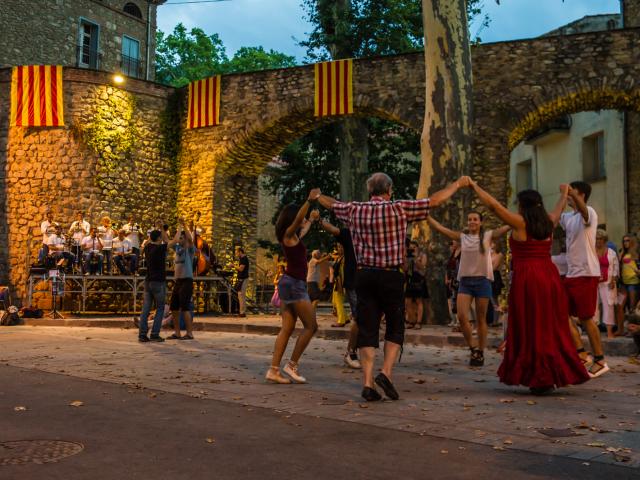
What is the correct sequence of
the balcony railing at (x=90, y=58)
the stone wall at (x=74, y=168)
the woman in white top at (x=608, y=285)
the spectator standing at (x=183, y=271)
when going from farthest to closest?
the balcony railing at (x=90, y=58) → the stone wall at (x=74, y=168) → the spectator standing at (x=183, y=271) → the woman in white top at (x=608, y=285)

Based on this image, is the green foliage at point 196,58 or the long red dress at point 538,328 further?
the green foliage at point 196,58

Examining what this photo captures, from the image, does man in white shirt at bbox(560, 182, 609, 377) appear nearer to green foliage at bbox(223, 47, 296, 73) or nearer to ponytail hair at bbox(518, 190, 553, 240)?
ponytail hair at bbox(518, 190, 553, 240)

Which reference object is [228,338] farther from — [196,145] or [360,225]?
[196,145]

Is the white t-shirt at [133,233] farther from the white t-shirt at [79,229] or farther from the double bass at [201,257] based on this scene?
the double bass at [201,257]

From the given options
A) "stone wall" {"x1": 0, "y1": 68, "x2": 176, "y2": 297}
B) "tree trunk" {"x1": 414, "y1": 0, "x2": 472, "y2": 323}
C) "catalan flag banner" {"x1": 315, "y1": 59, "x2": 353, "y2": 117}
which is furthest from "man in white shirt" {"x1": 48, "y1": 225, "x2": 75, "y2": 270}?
"tree trunk" {"x1": 414, "y1": 0, "x2": 472, "y2": 323}

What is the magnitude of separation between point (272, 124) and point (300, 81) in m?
1.31

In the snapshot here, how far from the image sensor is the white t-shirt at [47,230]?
58.3 ft

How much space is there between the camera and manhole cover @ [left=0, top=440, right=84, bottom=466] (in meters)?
3.54

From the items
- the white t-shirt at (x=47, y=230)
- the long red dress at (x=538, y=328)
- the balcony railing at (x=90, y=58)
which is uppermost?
the balcony railing at (x=90, y=58)

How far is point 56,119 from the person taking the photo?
19438 millimetres

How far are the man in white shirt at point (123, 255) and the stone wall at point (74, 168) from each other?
64.4 inches

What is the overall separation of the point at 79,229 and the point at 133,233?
137 centimetres

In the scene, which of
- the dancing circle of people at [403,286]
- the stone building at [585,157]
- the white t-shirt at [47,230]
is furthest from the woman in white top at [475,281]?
the stone building at [585,157]

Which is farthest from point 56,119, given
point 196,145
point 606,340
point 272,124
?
point 606,340
